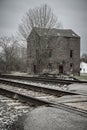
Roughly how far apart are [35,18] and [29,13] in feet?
5.74

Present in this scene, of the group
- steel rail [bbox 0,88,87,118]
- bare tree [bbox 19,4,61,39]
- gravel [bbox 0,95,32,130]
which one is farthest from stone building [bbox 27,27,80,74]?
gravel [bbox 0,95,32,130]

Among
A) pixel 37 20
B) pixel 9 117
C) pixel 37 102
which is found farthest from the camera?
pixel 37 20

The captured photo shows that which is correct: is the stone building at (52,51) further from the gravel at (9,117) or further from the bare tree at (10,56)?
the gravel at (9,117)

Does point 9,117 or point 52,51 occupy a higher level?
point 52,51

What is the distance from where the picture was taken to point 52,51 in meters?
45.1

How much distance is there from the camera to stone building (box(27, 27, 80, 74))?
126 feet

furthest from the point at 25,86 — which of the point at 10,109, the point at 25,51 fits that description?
the point at 25,51

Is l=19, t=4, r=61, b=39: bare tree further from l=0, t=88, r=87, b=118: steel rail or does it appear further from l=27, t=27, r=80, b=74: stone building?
l=0, t=88, r=87, b=118: steel rail

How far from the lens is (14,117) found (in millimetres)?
5445

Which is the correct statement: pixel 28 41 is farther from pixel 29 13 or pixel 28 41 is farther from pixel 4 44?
pixel 4 44

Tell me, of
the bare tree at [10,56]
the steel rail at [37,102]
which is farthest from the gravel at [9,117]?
the bare tree at [10,56]

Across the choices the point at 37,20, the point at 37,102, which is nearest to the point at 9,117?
the point at 37,102

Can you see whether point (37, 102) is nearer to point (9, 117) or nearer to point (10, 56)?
point (9, 117)

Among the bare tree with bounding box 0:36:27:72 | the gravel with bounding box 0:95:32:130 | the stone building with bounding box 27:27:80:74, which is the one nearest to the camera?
the gravel with bounding box 0:95:32:130
